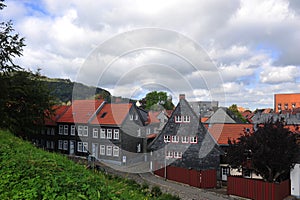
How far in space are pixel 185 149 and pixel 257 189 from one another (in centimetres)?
809

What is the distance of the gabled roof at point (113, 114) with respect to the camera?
30406 mm

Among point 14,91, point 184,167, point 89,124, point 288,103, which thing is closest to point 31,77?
point 14,91

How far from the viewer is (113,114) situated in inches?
1235

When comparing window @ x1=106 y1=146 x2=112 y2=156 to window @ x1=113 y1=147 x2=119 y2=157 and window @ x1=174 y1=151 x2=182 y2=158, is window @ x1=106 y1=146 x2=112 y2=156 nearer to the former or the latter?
window @ x1=113 y1=147 x2=119 y2=157

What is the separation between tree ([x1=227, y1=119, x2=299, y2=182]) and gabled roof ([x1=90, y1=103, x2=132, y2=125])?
1520 cm

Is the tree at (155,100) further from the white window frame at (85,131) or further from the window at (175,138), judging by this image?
the white window frame at (85,131)

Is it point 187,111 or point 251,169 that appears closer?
point 251,169

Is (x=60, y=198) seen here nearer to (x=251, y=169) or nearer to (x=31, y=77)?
(x=251, y=169)

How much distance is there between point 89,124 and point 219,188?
17579 mm

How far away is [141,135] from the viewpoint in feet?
112

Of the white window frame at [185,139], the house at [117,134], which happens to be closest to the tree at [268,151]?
the white window frame at [185,139]

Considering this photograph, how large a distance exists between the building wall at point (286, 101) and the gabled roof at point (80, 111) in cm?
8391

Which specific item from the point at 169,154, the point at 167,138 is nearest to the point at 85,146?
the point at 167,138

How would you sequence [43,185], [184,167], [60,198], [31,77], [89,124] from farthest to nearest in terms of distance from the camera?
1. [89,124]
2. [31,77]
3. [184,167]
4. [43,185]
5. [60,198]
